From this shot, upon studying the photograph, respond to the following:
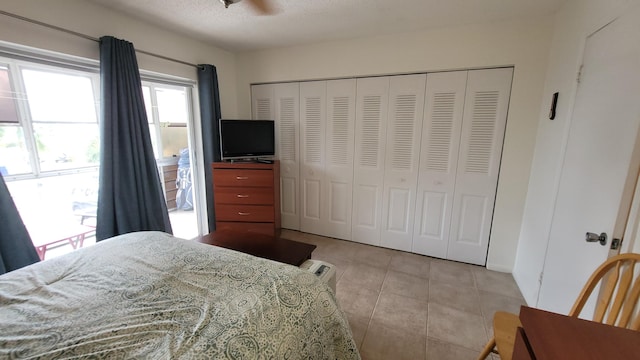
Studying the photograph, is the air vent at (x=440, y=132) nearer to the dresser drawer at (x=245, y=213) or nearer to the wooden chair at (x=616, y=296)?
the wooden chair at (x=616, y=296)

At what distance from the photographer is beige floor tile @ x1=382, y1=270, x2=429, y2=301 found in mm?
2148

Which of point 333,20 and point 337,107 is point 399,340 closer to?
point 337,107

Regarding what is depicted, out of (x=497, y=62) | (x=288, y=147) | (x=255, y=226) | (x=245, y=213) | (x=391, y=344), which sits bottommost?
(x=391, y=344)

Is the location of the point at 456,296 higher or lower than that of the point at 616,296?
lower

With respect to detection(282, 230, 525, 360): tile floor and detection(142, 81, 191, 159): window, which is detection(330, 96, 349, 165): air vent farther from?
detection(142, 81, 191, 159): window

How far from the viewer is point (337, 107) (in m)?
2.89

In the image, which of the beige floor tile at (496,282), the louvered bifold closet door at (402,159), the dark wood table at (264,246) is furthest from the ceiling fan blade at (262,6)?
the beige floor tile at (496,282)

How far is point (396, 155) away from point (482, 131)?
791mm

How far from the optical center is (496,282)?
2.32m

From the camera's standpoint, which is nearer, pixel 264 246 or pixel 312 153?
pixel 264 246

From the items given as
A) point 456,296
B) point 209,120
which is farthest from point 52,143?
point 456,296

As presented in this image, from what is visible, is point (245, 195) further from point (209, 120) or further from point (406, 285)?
point (406, 285)

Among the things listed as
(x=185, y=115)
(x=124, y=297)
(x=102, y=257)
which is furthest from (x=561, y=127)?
(x=185, y=115)

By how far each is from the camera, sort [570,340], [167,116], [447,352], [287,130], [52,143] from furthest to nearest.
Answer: [287,130] < [167,116] < [52,143] < [447,352] < [570,340]
